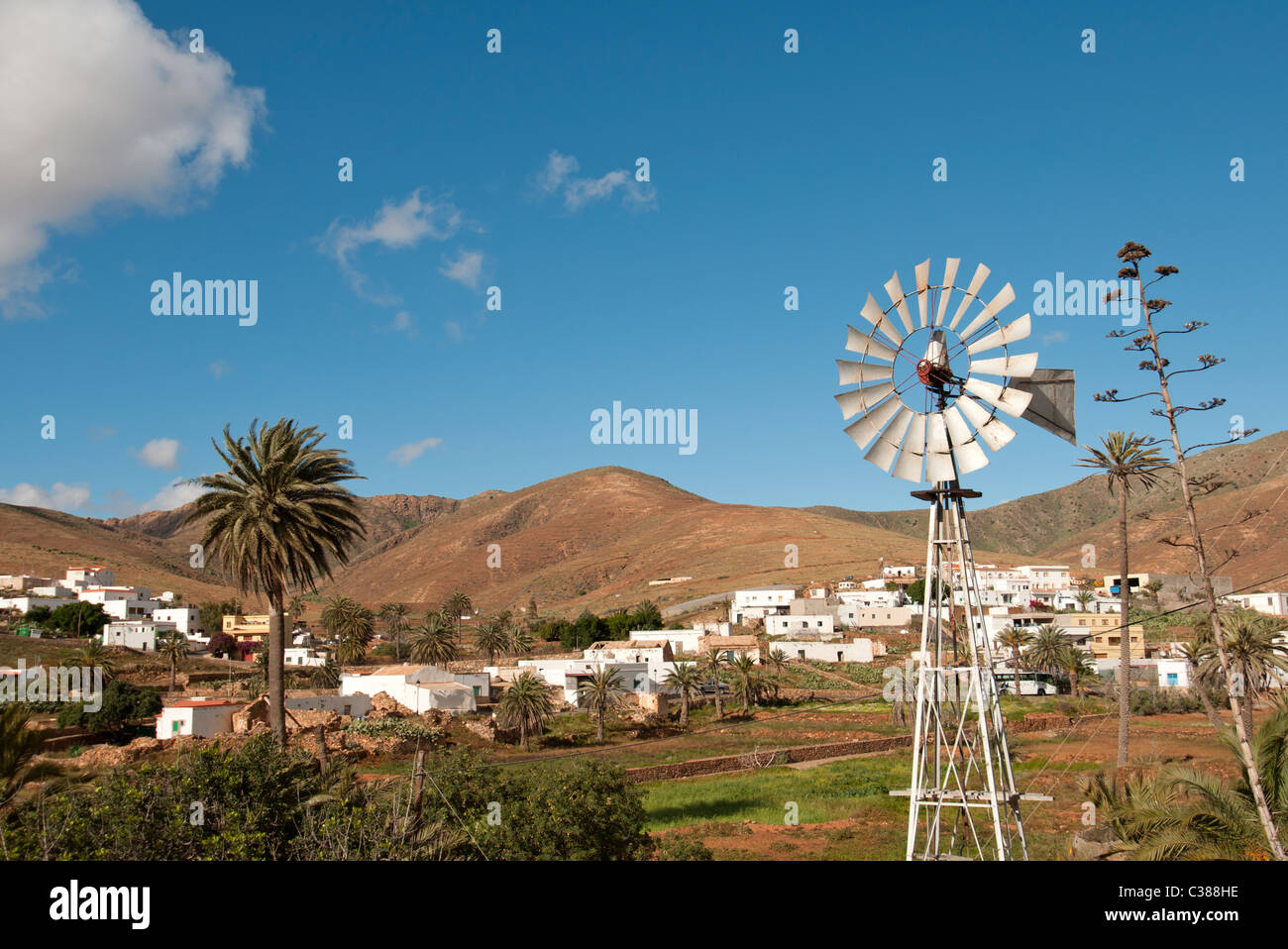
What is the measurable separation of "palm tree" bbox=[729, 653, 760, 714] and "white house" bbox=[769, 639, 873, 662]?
18222 mm

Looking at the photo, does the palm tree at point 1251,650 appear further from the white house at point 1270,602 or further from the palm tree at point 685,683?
the white house at point 1270,602

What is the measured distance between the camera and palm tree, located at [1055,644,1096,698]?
68.8 meters

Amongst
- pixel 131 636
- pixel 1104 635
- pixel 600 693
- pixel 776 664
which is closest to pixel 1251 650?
pixel 600 693

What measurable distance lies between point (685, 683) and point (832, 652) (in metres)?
28.3

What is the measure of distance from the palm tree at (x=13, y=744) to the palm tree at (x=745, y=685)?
53269mm

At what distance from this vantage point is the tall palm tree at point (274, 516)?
2944cm

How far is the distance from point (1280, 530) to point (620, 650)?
123 metres

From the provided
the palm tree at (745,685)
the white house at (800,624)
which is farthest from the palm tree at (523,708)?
the white house at (800,624)

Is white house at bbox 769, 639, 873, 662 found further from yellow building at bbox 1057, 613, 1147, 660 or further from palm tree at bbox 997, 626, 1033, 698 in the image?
yellow building at bbox 1057, 613, 1147, 660

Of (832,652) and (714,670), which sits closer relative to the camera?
(714,670)

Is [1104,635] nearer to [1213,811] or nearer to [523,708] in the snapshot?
[523,708]

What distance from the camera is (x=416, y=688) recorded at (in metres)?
58.4
